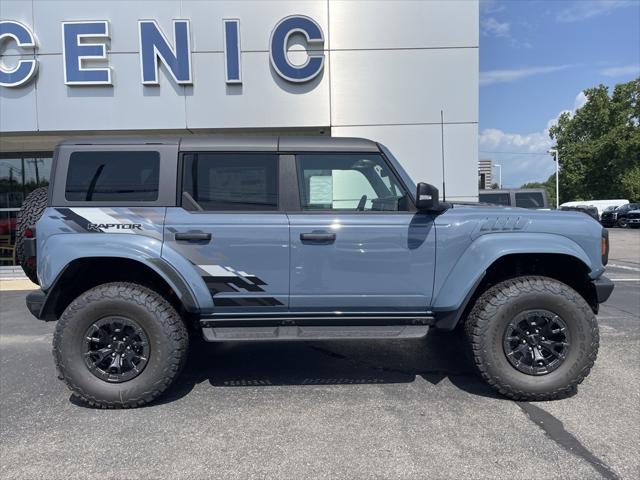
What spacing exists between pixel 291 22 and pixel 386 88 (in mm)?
2249

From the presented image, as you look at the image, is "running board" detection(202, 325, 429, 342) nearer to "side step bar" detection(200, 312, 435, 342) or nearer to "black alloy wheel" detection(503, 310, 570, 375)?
"side step bar" detection(200, 312, 435, 342)

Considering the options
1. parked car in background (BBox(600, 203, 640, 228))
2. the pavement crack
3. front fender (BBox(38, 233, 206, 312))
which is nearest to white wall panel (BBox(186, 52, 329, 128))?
front fender (BBox(38, 233, 206, 312))

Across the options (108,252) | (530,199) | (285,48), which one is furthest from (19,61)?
(530,199)

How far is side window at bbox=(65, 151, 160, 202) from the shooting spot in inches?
149

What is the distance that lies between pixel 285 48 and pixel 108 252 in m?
7.15

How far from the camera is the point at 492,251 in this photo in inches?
145

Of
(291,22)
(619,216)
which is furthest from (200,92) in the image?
(619,216)

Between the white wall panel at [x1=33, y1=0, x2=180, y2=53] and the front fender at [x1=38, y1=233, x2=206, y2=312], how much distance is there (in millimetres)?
7128

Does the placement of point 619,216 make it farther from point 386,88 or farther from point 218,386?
point 218,386

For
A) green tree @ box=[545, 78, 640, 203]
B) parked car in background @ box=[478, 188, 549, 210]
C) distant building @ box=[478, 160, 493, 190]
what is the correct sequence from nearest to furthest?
distant building @ box=[478, 160, 493, 190] < parked car in background @ box=[478, 188, 549, 210] < green tree @ box=[545, 78, 640, 203]

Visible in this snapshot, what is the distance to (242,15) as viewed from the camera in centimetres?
952

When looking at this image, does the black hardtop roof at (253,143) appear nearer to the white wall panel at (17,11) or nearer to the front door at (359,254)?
the front door at (359,254)

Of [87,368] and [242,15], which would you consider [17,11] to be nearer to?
[242,15]

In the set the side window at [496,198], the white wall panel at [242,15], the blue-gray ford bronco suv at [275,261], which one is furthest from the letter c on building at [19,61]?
the side window at [496,198]
